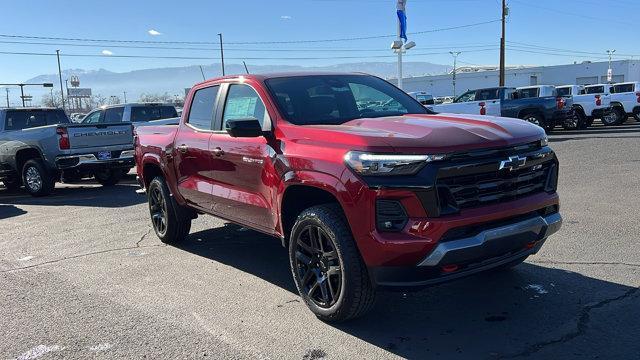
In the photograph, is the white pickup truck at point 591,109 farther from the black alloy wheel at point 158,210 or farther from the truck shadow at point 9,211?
the truck shadow at point 9,211

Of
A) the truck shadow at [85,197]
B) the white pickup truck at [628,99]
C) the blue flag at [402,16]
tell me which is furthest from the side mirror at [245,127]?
the white pickup truck at [628,99]

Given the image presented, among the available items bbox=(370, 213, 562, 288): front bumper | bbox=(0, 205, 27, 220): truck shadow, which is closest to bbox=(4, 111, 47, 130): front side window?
bbox=(0, 205, 27, 220): truck shadow

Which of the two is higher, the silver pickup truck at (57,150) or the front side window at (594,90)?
the front side window at (594,90)

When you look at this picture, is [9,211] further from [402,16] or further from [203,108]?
Result: [402,16]

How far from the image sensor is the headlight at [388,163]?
3592 millimetres

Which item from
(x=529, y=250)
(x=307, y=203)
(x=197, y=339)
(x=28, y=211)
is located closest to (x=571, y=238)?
(x=529, y=250)

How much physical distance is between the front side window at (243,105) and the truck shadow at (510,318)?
1.59 metres

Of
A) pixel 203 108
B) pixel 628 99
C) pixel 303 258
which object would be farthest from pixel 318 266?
pixel 628 99

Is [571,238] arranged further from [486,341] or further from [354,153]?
[354,153]

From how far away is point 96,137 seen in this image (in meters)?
11.7

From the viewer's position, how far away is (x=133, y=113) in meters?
15.5

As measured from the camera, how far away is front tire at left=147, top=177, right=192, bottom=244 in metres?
6.65

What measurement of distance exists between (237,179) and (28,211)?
6932 millimetres

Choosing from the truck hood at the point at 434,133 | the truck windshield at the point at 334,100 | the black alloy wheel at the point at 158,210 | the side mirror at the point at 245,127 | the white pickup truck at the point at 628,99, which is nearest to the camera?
the truck hood at the point at 434,133
